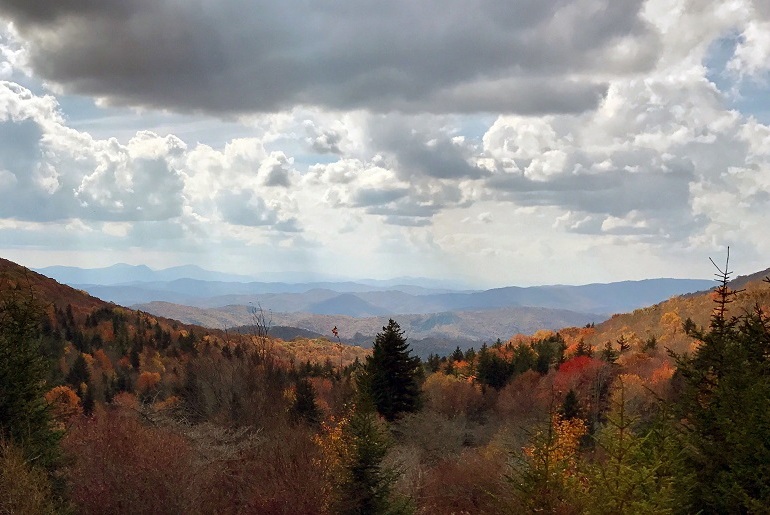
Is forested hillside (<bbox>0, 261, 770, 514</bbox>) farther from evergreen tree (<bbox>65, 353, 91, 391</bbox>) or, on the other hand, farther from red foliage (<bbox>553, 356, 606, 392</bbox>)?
evergreen tree (<bbox>65, 353, 91, 391</bbox>)

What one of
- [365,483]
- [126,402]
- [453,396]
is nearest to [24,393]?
[365,483]

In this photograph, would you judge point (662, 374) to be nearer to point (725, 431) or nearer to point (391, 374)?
point (391, 374)

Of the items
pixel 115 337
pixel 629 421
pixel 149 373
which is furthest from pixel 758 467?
pixel 115 337

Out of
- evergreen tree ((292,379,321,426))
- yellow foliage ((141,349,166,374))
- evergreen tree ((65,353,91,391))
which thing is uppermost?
evergreen tree ((292,379,321,426))

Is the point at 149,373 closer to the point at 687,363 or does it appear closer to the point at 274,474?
the point at 274,474

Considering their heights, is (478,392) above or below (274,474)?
below

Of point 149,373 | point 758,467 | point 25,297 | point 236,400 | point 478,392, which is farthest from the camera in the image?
point 149,373

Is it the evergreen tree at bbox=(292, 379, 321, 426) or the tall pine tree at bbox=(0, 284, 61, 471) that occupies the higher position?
the tall pine tree at bbox=(0, 284, 61, 471)

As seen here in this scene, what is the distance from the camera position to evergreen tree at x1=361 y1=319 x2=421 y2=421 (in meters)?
44.7

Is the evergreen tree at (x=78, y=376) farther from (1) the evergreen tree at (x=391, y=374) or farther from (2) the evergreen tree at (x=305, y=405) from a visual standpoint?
(1) the evergreen tree at (x=391, y=374)

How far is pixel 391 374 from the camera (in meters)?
45.1

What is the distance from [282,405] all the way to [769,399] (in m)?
34.7

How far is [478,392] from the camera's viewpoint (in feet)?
226

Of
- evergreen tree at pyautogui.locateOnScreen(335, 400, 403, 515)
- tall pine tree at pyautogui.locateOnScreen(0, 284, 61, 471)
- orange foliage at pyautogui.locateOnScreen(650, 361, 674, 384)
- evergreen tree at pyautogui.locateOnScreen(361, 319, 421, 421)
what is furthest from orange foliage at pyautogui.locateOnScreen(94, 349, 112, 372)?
evergreen tree at pyautogui.locateOnScreen(335, 400, 403, 515)
